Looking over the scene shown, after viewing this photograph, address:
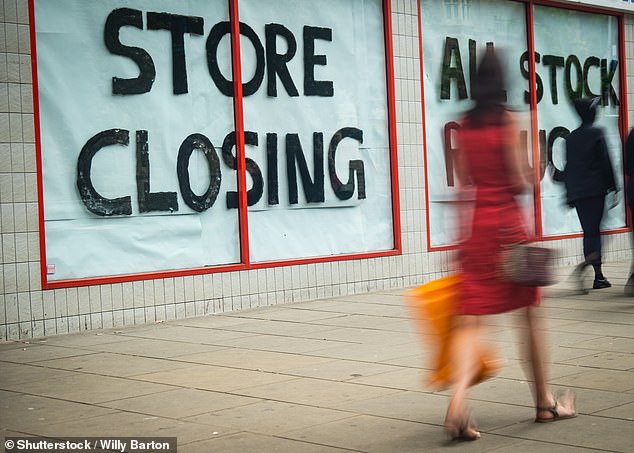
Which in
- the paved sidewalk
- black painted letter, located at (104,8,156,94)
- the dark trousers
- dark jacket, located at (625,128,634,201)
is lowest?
the paved sidewalk

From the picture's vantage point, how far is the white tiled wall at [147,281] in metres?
9.24

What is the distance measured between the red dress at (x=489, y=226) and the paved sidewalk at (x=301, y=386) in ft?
2.35

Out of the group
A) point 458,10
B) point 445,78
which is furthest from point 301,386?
point 458,10

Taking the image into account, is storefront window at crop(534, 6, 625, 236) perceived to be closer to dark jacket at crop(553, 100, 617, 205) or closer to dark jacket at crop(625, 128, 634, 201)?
dark jacket at crop(553, 100, 617, 205)

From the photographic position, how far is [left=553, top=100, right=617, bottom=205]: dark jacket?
1101 cm

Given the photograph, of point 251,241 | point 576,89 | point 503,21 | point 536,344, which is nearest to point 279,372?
point 536,344

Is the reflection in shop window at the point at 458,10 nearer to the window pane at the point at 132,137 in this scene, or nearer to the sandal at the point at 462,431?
the window pane at the point at 132,137

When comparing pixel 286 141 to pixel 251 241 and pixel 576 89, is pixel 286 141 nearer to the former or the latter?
pixel 251 241

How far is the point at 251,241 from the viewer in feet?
36.9

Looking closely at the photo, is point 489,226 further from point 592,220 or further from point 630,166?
point 592,220

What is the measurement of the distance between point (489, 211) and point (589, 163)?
603 centimetres

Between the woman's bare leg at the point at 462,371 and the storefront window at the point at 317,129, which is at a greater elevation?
the storefront window at the point at 317,129

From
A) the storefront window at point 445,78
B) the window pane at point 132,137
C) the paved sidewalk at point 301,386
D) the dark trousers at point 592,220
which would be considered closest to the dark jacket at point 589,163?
the dark trousers at point 592,220

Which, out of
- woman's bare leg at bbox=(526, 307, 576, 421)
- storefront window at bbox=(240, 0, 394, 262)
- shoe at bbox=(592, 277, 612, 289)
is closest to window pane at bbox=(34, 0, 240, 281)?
storefront window at bbox=(240, 0, 394, 262)
